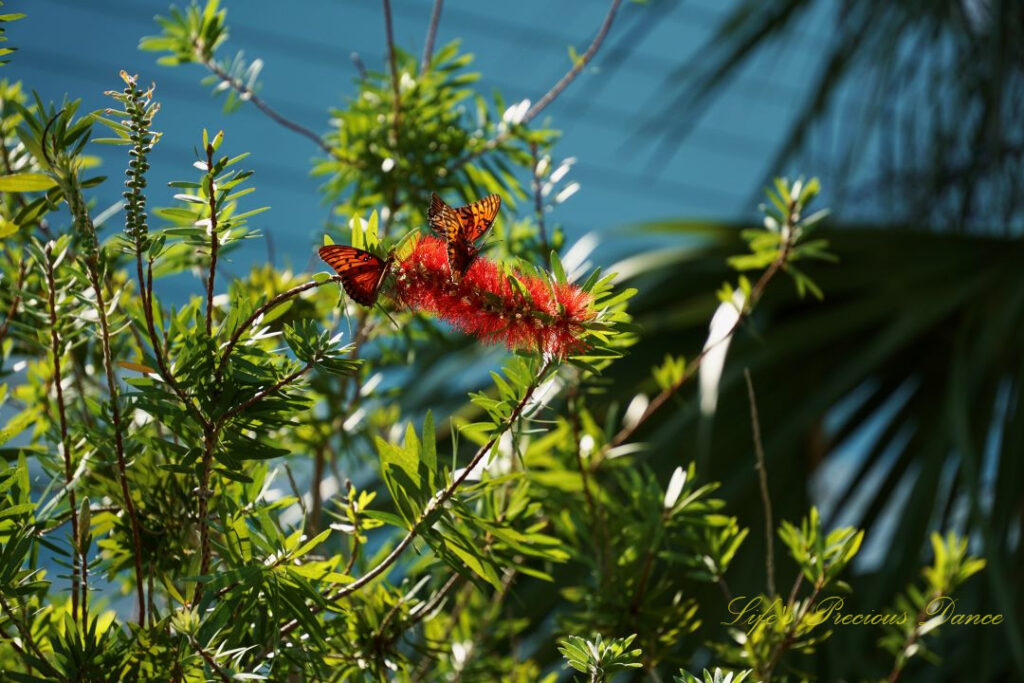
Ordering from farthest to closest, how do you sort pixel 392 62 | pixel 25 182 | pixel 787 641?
pixel 392 62 → pixel 787 641 → pixel 25 182

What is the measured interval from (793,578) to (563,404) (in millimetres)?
480

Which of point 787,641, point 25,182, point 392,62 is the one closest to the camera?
point 25,182

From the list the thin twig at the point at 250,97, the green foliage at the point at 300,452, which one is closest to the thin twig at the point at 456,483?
the green foliage at the point at 300,452

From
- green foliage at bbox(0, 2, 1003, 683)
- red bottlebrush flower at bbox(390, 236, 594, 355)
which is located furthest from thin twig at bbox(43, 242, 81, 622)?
red bottlebrush flower at bbox(390, 236, 594, 355)

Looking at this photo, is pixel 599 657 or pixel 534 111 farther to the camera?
pixel 534 111

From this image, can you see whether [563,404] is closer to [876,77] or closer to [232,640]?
[232,640]

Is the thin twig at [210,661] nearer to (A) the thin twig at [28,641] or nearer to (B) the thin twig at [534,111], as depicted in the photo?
(A) the thin twig at [28,641]

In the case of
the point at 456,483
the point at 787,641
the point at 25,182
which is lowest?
the point at 787,641

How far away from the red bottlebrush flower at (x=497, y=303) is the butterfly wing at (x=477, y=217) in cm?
1

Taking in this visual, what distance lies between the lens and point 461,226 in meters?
0.27

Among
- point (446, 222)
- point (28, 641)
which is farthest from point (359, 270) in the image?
point (28, 641)

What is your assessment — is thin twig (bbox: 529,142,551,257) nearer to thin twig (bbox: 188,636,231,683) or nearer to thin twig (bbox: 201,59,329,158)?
thin twig (bbox: 201,59,329,158)

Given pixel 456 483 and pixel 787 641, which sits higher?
pixel 456 483

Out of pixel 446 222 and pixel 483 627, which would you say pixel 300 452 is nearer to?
pixel 483 627
